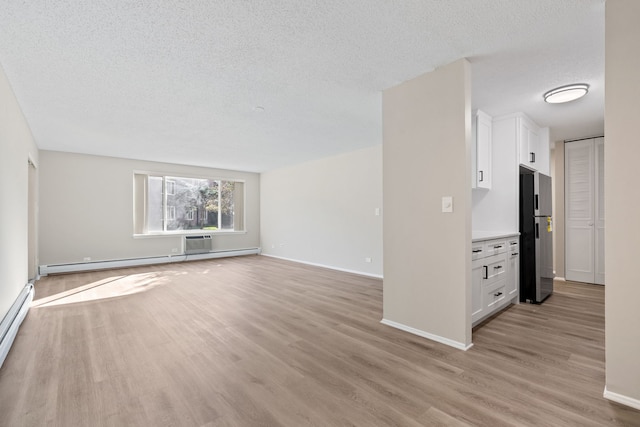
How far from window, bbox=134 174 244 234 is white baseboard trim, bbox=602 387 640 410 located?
25.3 ft

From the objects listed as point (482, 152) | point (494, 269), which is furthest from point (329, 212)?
point (494, 269)

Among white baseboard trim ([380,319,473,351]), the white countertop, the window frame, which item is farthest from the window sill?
the white countertop

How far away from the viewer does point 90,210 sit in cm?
605

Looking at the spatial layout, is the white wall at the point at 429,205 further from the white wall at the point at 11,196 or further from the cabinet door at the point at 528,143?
the white wall at the point at 11,196

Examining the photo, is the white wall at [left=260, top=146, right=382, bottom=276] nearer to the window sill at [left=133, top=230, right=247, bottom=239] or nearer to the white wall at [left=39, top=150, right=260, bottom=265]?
the window sill at [left=133, top=230, right=247, bottom=239]

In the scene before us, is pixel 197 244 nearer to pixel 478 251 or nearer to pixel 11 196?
pixel 11 196

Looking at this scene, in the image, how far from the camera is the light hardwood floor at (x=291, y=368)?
1647 mm

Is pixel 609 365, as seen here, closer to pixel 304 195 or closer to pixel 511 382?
pixel 511 382

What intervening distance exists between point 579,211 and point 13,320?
7.71 m

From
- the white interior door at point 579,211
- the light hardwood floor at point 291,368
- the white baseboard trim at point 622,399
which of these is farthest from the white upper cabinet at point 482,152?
the white interior door at point 579,211

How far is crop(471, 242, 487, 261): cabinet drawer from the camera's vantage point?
9.16 feet

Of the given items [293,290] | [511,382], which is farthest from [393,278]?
[293,290]

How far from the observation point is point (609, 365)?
1771 mm

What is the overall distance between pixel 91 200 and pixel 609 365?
26.1 feet
